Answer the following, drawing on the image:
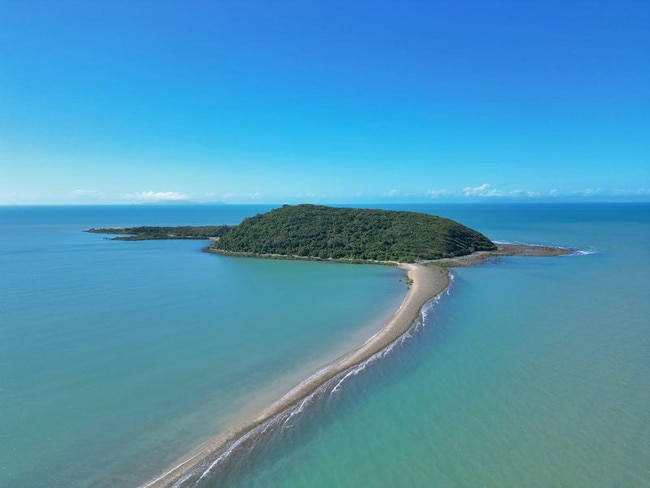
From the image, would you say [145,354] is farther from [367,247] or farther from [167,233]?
[167,233]

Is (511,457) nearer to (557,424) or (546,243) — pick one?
(557,424)

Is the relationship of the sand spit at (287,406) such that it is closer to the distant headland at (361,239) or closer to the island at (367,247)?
the island at (367,247)

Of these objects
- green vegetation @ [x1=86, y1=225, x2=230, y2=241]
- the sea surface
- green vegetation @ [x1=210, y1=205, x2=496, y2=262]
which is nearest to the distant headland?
green vegetation @ [x1=210, y1=205, x2=496, y2=262]

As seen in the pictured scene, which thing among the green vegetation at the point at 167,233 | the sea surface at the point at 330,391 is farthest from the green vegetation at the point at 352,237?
the green vegetation at the point at 167,233

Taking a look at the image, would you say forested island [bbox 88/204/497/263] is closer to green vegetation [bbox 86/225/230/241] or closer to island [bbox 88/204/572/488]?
island [bbox 88/204/572/488]

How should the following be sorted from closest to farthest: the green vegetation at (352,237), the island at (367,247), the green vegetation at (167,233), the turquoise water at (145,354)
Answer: the turquoise water at (145,354) < the island at (367,247) < the green vegetation at (352,237) < the green vegetation at (167,233)

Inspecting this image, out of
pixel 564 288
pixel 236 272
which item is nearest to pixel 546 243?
pixel 564 288

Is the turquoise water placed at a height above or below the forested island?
below
